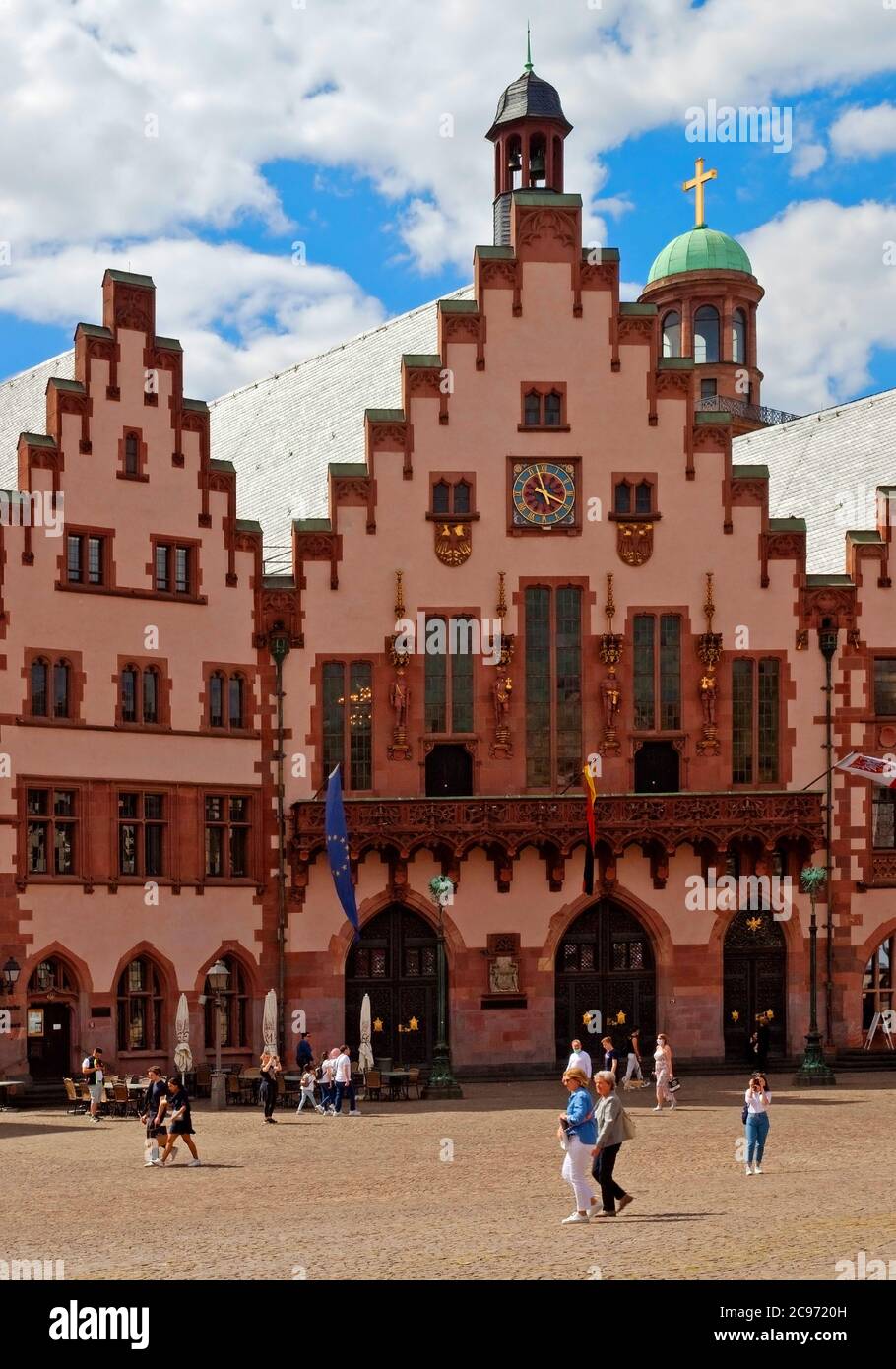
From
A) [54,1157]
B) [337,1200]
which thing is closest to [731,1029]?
[54,1157]

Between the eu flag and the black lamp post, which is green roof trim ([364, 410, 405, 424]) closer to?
the black lamp post

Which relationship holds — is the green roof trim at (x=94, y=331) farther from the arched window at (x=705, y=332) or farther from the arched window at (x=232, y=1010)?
the arched window at (x=705, y=332)

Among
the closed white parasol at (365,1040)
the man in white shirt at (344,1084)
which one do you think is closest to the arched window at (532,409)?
the closed white parasol at (365,1040)

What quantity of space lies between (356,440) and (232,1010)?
1943 centimetres

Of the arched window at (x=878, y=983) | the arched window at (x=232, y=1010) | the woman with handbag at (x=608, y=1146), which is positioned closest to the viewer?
the woman with handbag at (x=608, y=1146)

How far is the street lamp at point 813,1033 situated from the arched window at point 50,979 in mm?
19484

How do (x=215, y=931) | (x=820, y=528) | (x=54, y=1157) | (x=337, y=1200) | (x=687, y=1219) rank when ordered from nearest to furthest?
(x=687, y=1219) → (x=337, y=1200) → (x=54, y=1157) → (x=215, y=931) → (x=820, y=528)

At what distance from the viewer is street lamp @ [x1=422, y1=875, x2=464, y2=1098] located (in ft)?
183

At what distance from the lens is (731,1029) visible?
210ft

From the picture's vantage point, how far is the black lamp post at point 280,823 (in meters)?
61.8

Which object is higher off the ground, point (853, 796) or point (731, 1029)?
point (853, 796)

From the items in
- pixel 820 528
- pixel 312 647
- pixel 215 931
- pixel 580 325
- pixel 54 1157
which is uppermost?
pixel 580 325
